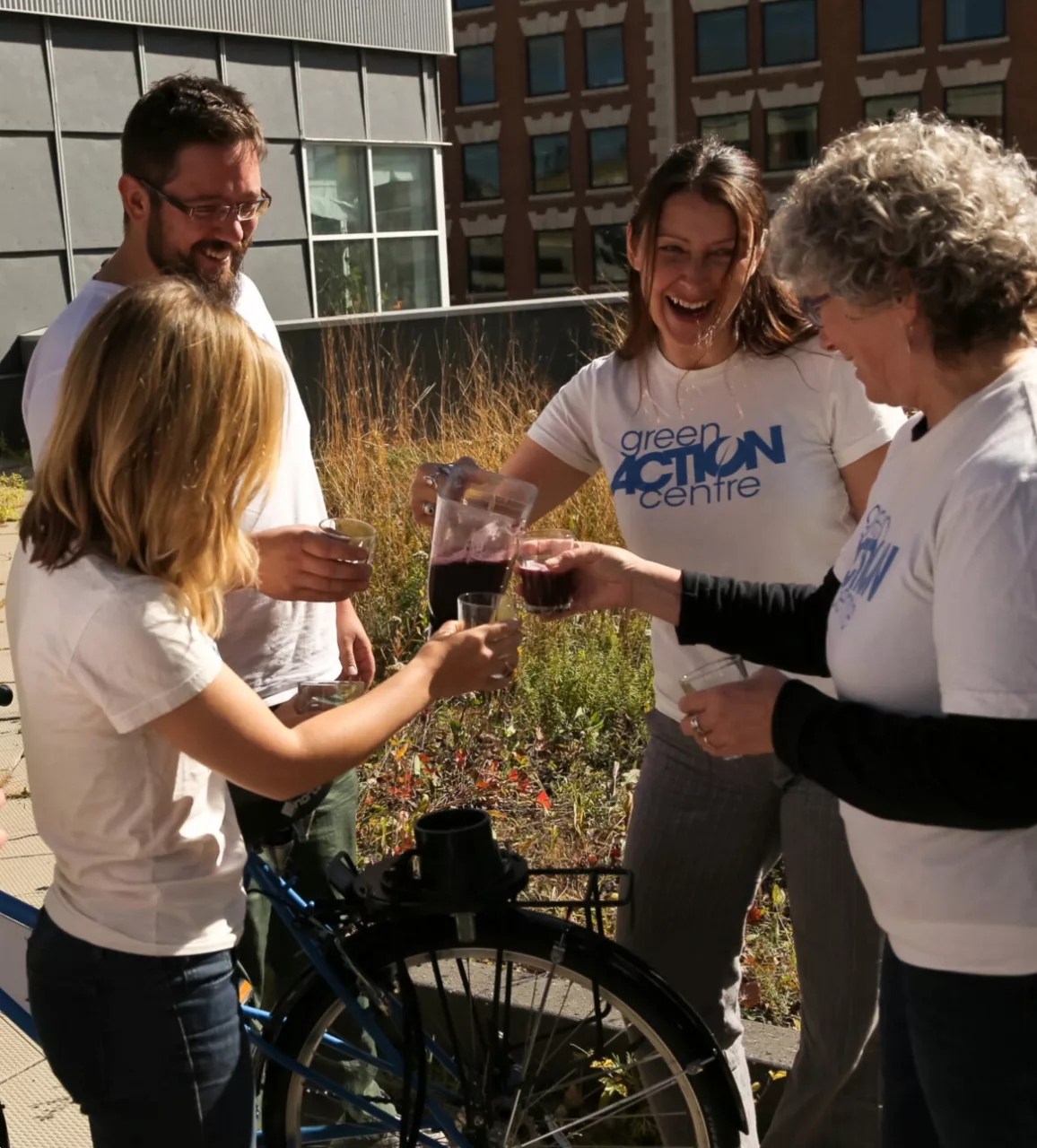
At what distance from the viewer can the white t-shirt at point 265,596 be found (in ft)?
8.86

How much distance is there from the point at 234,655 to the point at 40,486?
817 mm

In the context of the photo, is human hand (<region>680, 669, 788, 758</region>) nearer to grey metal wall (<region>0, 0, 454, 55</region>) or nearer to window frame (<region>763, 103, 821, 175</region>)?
grey metal wall (<region>0, 0, 454, 55</region>)

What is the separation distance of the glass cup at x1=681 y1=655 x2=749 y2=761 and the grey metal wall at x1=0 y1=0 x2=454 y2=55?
15.0 m

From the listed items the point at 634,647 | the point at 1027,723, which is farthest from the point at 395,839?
the point at 1027,723

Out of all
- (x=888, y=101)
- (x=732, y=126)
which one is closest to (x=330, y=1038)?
(x=888, y=101)

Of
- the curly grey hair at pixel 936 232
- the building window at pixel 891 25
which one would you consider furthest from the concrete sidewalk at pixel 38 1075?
the building window at pixel 891 25

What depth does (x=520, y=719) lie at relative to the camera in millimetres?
5199

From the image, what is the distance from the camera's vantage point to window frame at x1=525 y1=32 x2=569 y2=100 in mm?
43125

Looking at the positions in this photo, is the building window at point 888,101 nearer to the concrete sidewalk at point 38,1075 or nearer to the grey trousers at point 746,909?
the concrete sidewalk at point 38,1075

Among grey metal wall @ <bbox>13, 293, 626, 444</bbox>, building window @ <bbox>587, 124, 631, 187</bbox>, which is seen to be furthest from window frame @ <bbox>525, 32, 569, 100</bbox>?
grey metal wall @ <bbox>13, 293, 626, 444</bbox>

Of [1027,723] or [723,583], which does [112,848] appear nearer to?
[723,583]

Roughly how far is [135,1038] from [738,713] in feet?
3.33

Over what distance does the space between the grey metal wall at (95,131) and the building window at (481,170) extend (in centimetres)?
2613

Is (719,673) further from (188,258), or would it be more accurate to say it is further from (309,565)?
(188,258)
